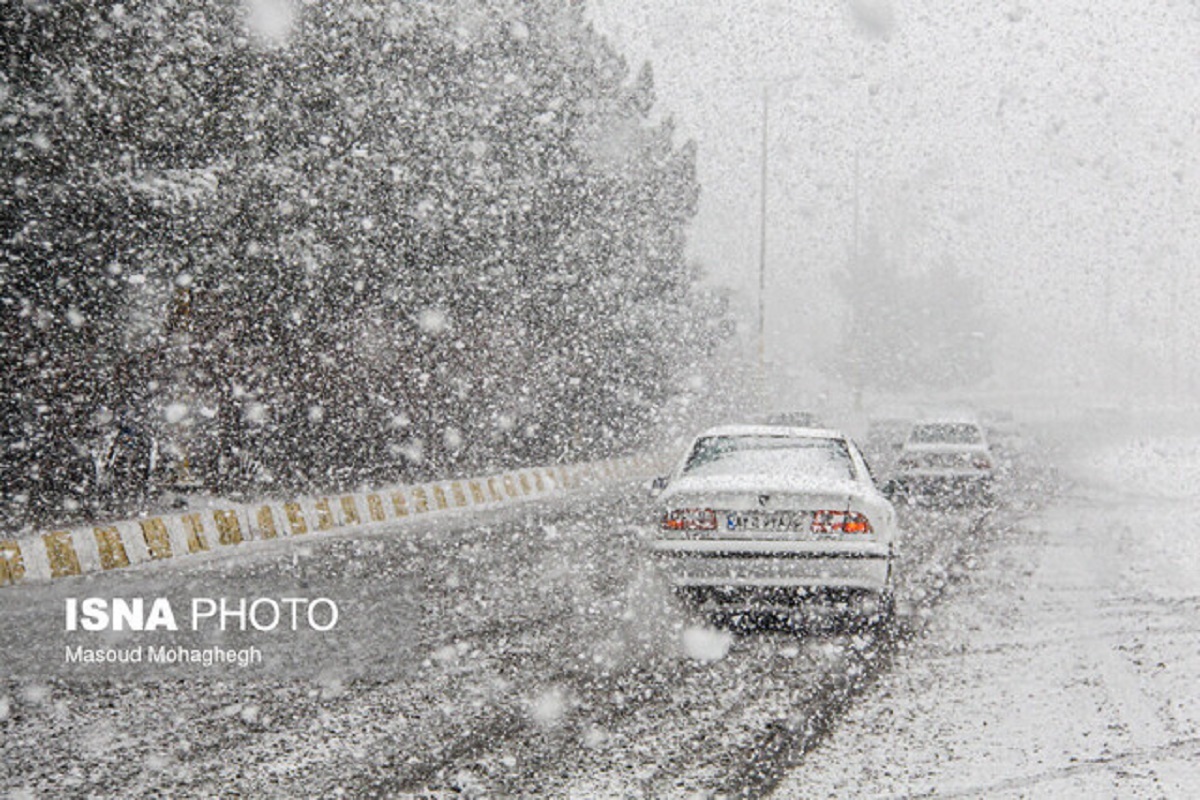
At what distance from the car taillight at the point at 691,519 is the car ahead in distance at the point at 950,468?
41.5ft

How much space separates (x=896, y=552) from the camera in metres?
Answer: 8.92

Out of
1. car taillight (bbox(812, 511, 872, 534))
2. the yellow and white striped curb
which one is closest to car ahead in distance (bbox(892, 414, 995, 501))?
the yellow and white striped curb

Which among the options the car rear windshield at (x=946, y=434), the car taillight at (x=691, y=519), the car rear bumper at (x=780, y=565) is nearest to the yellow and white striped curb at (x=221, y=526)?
the car taillight at (x=691, y=519)

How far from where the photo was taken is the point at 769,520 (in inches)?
326

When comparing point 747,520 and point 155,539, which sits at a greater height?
point 747,520

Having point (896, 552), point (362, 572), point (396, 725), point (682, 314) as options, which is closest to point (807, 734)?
point (396, 725)

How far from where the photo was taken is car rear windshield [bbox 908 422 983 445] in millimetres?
20797

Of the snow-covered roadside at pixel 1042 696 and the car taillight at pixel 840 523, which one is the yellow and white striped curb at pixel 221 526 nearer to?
the car taillight at pixel 840 523

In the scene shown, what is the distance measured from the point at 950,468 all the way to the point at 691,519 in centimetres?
1292

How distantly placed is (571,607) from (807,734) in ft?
13.2

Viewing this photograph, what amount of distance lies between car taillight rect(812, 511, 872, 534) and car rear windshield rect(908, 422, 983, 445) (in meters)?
13.0

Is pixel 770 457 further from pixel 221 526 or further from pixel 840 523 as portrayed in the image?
pixel 221 526

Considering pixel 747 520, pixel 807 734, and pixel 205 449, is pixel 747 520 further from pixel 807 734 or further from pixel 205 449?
pixel 205 449

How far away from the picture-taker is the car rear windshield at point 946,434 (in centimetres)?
2080
